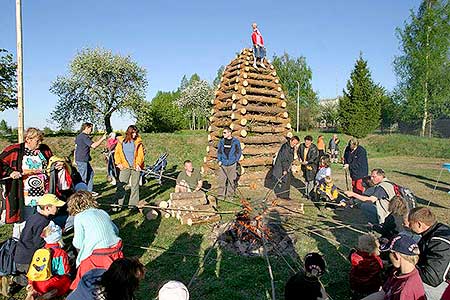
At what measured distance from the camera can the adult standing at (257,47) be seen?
11.8 metres

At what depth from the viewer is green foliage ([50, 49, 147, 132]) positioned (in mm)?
25250

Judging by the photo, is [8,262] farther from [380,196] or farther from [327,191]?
[327,191]

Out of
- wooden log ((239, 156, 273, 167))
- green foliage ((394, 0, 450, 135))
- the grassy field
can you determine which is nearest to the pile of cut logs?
the grassy field

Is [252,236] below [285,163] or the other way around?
below

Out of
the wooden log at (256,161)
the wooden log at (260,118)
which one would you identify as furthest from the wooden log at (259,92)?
the wooden log at (256,161)

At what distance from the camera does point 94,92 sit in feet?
→ 82.8

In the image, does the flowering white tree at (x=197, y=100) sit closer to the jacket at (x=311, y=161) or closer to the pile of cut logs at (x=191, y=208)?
the jacket at (x=311, y=161)

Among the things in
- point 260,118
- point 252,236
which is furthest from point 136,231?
point 260,118

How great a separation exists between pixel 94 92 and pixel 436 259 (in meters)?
25.5

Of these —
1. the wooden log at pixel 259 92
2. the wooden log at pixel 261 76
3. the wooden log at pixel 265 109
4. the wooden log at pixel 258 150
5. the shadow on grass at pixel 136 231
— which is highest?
the wooden log at pixel 261 76

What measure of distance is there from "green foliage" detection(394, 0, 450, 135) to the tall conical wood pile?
22452mm

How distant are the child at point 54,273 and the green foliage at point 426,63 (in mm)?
32188

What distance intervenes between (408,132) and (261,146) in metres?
27.6

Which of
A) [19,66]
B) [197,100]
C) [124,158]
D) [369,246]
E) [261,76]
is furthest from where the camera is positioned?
[197,100]
